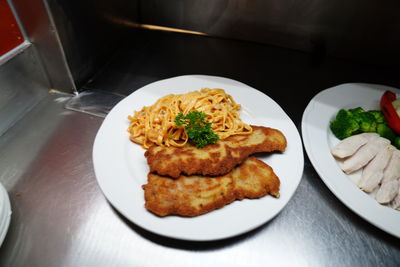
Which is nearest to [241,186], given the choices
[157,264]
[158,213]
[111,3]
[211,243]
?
[211,243]

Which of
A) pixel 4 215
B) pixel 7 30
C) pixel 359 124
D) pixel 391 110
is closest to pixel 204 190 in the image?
pixel 4 215

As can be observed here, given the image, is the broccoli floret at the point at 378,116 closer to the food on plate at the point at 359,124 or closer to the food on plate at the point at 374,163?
the food on plate at the point at 359,124

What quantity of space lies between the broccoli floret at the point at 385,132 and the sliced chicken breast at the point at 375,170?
180 millimetres

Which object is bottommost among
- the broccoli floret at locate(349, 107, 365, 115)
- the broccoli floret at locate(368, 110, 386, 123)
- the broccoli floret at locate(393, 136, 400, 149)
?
the broccoli floret at locate(393, 136, 400, 149)

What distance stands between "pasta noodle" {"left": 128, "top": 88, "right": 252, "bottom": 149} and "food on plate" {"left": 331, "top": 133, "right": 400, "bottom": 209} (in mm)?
736

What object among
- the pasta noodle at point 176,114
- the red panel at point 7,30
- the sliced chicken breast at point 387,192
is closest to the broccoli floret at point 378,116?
the sliced chicken breast at point 387,192

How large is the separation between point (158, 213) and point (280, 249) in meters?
0.82

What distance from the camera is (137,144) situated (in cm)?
196

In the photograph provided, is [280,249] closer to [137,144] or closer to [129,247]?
[129,247]

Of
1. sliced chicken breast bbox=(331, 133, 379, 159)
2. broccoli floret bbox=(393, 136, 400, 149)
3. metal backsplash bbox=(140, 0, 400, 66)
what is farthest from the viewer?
metal backsplash bbox=(140, 0, 400, 66)

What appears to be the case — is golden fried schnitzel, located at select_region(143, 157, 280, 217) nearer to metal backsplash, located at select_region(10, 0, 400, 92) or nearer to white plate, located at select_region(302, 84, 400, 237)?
white plate, located at select_region(302, 84, 400, 237)

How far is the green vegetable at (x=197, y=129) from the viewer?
1.89m

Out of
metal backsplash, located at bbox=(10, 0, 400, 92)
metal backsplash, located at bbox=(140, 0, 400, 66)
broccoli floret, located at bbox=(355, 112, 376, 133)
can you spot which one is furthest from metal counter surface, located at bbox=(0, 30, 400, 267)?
metal backsplash, located at bbox=(140, 0, 400, 66)

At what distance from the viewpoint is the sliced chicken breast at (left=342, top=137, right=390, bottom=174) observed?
6.15ft
